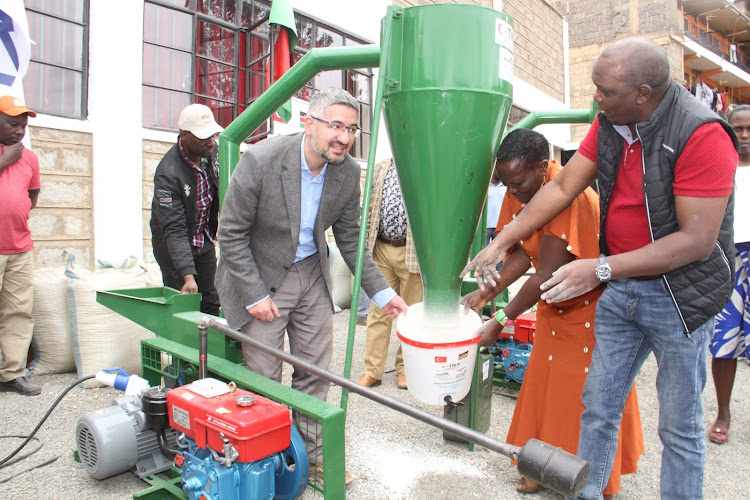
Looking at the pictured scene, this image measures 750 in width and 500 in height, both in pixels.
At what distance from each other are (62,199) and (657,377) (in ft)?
15.3

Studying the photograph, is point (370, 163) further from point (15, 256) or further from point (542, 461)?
point (15, 256)

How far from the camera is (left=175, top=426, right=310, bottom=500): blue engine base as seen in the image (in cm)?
175

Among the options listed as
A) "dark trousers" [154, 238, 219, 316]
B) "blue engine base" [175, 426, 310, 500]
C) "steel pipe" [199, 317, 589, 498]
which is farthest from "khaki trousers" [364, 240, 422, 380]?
"steel pipe" [199, 317, 589, 498]

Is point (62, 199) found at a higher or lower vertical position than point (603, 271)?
higher

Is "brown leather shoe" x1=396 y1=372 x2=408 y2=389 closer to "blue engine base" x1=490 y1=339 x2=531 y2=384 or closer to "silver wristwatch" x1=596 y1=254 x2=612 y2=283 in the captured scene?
"blue engine base" x1=490 y1=339 x2=531 y2=384

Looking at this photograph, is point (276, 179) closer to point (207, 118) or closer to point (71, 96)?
point (207, 118)

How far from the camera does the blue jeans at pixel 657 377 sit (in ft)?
5.70

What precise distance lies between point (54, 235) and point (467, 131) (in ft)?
13.6

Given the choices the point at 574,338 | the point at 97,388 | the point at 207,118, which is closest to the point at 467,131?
the point at 574,338

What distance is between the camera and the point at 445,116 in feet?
5.69

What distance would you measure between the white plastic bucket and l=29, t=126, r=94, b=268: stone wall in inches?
154

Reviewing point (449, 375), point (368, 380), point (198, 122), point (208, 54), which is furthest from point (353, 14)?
point (449, 375)

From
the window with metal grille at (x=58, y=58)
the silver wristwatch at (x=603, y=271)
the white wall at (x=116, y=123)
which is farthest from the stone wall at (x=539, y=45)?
the silver wristwatch at (x=603, y=271)

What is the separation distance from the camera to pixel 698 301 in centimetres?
167
